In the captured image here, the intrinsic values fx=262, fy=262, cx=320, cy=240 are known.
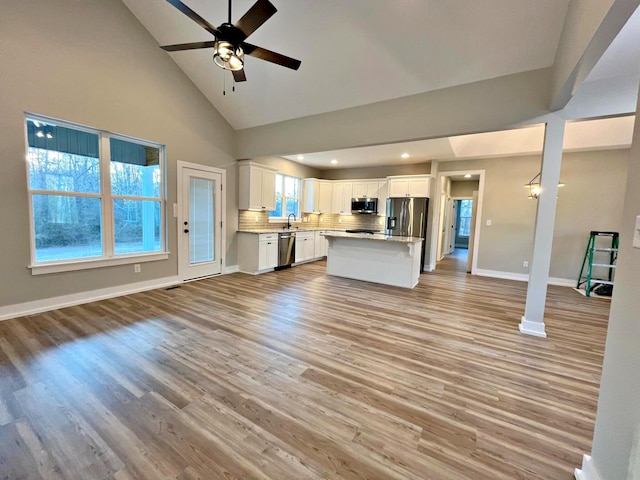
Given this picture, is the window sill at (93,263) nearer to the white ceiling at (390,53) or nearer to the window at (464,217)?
the white ceiling at (390,53)

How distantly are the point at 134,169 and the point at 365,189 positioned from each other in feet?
17.9

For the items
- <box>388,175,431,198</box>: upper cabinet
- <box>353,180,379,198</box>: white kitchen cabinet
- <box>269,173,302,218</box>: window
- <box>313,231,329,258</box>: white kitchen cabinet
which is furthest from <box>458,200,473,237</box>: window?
<box>269,173,302,218</box>: window

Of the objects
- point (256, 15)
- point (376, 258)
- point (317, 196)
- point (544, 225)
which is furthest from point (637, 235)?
point (317, 196)

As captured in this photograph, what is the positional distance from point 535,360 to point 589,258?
3846 mm

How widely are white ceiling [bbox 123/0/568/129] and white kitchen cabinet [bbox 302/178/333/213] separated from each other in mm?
3365

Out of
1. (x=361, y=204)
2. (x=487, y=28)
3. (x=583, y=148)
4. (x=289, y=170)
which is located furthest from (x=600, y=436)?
(x=289, y=170)

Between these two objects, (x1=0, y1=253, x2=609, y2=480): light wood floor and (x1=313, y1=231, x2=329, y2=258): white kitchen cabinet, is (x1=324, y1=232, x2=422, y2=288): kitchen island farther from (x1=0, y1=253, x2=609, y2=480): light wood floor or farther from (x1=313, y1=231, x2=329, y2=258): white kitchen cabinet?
(x1=313, y1=231, x2=329, y2=258): white kitchen cabinet

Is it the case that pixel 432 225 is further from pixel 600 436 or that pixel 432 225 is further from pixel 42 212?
pixel 42 212

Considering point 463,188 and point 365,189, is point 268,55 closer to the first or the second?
point 365,189

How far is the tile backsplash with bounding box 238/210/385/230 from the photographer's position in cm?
618

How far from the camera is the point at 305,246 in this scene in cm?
704

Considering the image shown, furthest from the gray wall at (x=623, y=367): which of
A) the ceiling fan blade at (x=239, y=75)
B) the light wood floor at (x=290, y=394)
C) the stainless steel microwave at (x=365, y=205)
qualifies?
the stainless steel microwave at (x=365, y=205)

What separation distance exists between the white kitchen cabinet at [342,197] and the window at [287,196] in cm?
109

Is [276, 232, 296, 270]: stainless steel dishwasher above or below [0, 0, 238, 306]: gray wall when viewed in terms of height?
below
